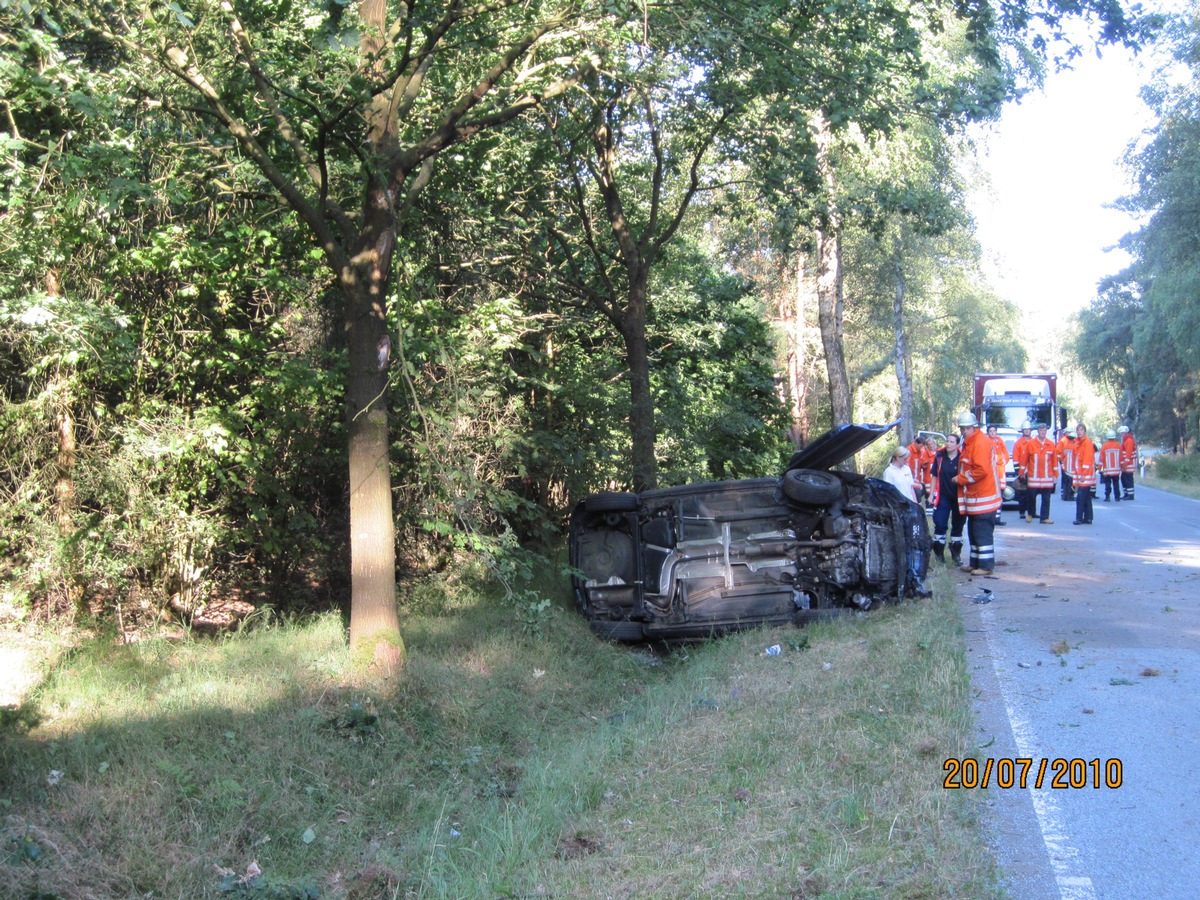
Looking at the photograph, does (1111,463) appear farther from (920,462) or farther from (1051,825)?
(1051,825)

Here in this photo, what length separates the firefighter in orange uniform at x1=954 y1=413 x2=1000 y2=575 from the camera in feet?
40.2

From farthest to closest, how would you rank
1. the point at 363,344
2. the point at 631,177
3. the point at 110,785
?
1. the point at 631,177
2. the point at 363,344
3. the point at 110,785

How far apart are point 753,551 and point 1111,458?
19.6m

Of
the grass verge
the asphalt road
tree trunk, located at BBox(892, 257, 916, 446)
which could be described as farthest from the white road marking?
tree trunk, located at BBox(892, 257, 916, 446)

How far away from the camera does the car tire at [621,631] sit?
34.6 ft

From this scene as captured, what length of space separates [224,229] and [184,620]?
12.9 ft

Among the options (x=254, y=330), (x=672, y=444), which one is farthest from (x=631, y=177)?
(x=254, y=330)

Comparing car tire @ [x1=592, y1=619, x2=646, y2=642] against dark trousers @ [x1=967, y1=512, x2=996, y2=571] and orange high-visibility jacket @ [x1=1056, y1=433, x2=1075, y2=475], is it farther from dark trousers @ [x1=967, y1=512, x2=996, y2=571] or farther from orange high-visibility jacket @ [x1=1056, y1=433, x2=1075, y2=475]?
orange high-visibility jacket @ [x1=1056, y1=433, x2=1075, y2=475]

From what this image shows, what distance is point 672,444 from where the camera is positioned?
15.4m

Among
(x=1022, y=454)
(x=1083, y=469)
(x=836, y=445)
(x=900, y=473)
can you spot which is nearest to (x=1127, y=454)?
(x=1022, y=454)

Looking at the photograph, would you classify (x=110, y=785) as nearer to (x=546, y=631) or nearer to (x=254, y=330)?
(x=546, y=631)

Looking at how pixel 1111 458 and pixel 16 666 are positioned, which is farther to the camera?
pixel 1111 458
